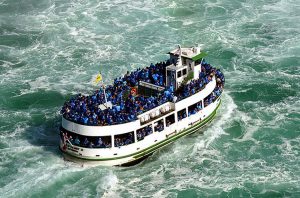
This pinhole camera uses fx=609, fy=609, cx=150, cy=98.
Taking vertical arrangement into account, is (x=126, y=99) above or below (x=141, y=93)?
above

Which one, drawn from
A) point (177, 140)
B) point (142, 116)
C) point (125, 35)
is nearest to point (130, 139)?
point (142, 116)

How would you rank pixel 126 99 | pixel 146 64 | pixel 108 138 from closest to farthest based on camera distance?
pixel 108 138 < pixel 126 99 < pixel 146 64

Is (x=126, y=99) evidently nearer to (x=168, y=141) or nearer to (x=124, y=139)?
(x=124, y=139)

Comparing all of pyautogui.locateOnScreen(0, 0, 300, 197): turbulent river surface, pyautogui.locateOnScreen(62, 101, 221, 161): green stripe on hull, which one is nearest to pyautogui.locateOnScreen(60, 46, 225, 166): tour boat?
pyautogui.locateOnScreen(62, 101, 221, 161): green stripe on hull

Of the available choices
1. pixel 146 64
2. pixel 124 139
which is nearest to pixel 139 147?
pixel 124 139

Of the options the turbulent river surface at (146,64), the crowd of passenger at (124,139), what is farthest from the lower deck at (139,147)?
the turbulent river surface at (146,64)

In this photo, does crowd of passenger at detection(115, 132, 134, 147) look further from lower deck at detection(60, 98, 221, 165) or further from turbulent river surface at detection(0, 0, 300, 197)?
turbulent river surface at detection(0, 0, 300, 197)

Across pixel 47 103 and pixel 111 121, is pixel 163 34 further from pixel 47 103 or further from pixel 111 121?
pixel 111 121
